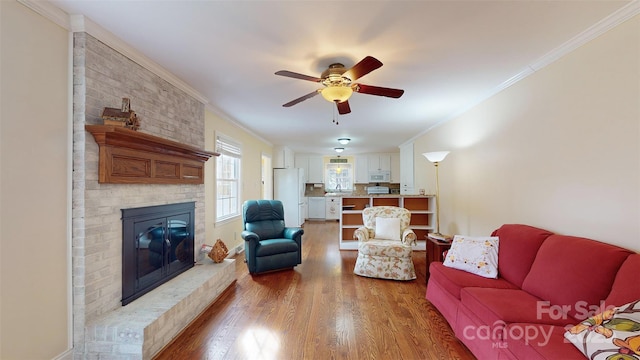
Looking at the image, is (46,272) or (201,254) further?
(201,254)

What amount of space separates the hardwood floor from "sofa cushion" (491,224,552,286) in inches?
29.3

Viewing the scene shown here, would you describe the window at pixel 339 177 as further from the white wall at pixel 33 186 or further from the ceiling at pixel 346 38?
the white wall at pixel 33 186

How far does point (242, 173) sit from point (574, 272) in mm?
4829

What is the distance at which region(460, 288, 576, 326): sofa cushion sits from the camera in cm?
169

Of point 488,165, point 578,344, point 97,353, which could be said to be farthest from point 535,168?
point 97,353

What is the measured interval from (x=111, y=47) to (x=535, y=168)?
3882 millimetres

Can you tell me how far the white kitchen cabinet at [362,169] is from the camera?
942cm

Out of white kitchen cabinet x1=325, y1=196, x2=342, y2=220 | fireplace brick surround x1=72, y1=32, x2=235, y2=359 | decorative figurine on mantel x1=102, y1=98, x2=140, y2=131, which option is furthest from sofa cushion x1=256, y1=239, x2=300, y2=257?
white kitchen cabinet x1=325, y1=196, x2=342, y2=220

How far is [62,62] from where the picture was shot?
6.05ft

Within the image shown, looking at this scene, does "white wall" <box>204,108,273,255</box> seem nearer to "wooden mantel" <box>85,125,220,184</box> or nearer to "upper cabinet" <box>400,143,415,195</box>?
"wooden mantel" <box>85,125,220,184</box>

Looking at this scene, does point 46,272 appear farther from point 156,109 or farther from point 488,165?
point 488,165

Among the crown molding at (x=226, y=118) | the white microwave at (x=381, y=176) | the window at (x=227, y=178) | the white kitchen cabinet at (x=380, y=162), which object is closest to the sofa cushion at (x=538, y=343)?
the window at (x=227, y=178)

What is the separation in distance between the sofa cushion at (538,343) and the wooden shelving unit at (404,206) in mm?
3541

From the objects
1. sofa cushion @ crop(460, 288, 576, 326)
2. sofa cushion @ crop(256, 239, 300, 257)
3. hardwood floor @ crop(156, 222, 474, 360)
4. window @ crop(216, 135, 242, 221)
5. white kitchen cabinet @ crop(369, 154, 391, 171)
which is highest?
white kitchen cabinet @ crop(369, 154, 391, 171)
